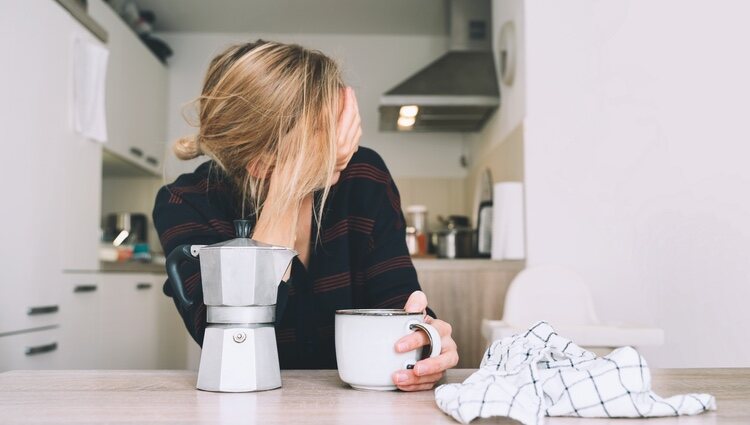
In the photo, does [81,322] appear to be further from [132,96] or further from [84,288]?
[132,96]

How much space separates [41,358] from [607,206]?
1.75 meters

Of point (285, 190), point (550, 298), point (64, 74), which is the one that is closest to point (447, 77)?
point (550, 298)

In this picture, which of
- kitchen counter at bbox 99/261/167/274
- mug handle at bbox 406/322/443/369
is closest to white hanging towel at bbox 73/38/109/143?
kitchen counter at bbox 99/261/167/274

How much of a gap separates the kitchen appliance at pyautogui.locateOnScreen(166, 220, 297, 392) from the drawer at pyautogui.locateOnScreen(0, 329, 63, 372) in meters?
1.41

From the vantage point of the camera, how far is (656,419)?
583 mm

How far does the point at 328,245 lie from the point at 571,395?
0.58 m

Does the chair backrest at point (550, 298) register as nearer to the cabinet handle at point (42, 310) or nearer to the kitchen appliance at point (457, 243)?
the kitchen appliance at point (457, 243)

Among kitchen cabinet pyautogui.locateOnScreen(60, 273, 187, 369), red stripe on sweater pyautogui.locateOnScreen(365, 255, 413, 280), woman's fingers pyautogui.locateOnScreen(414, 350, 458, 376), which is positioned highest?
red stripe on sweater pyautogui.locateOnScreen(365, 255, 413, 280)

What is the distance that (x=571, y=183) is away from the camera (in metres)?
2.14

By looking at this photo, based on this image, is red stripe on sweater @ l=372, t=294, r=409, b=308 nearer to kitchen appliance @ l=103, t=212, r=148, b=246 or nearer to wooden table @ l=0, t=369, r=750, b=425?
wooden table @ l=0, t=369, r=750, b=425

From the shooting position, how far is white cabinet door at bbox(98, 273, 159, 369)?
2621 mm

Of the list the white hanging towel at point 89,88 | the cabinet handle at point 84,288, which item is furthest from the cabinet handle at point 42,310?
the white hanging towel at point 89,88

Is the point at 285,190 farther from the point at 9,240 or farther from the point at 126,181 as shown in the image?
the point at 126,181

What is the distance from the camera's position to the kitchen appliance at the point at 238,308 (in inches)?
27.2
